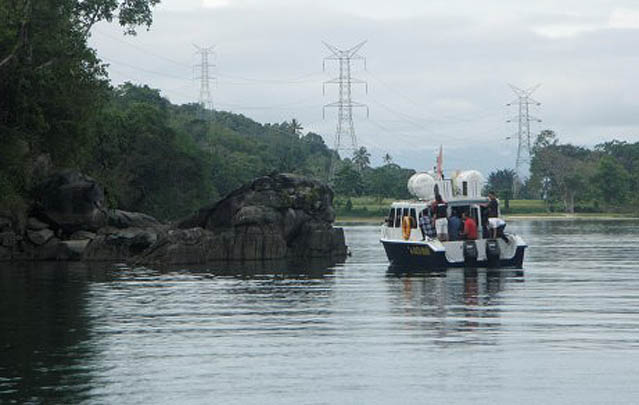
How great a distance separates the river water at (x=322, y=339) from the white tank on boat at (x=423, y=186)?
7.20 metres

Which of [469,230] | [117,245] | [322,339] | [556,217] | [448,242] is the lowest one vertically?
[322,339]

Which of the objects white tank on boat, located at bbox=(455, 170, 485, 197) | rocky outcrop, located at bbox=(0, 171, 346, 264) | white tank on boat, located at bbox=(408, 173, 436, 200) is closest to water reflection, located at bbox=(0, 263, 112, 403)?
rocky outcrop, located at bbox=(0, 171, 346, 264)

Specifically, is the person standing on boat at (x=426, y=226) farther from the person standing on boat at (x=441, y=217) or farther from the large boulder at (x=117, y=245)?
the large boulder at (x=117, y=245)

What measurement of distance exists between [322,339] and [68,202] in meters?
41.7

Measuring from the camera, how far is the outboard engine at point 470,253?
50719 mm

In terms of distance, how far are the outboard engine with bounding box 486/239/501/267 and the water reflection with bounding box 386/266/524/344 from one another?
1202 millimetres

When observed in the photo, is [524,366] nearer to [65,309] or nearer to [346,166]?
[65,309]

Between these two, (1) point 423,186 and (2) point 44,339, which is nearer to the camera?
(2) point 44,339

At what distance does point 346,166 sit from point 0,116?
130 m

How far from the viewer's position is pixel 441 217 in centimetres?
5272

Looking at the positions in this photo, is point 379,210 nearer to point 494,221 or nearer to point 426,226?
point 426,226

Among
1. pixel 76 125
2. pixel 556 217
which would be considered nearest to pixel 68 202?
pixel 76 125

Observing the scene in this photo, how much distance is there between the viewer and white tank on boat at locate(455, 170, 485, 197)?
54500 millimetres

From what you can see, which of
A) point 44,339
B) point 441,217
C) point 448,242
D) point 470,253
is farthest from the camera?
point 441,217
